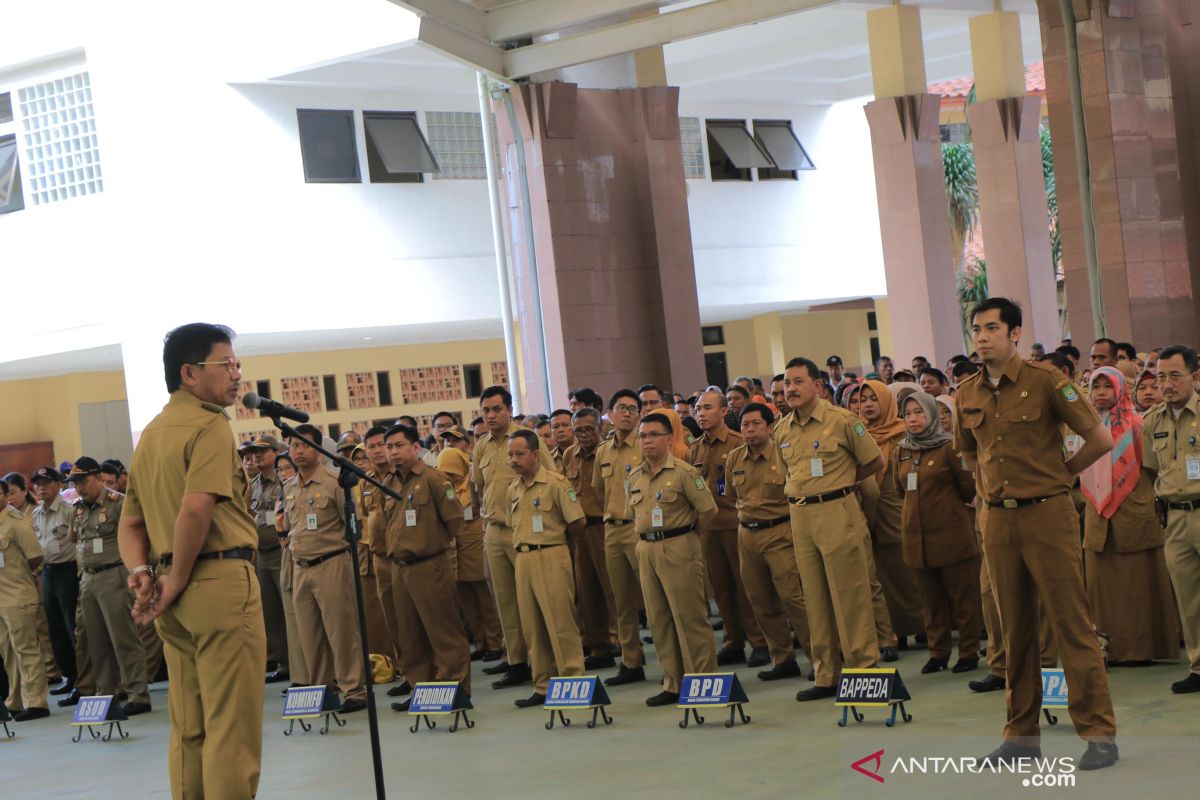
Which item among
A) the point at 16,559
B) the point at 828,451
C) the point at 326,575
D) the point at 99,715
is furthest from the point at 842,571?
the point at 16,559

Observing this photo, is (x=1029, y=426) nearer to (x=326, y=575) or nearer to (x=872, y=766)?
(x=872, y=766)

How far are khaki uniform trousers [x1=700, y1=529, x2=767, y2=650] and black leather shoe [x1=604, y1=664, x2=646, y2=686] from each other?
0.67 metres

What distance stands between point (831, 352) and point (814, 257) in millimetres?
5088

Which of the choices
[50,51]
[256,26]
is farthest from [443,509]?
[50,51]

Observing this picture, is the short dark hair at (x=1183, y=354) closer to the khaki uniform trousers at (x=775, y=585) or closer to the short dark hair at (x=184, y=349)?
the khaki uniform trousers at (x=775, y=585)

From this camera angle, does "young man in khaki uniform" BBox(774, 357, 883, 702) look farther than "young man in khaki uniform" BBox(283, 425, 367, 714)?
No

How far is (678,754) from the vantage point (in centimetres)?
715

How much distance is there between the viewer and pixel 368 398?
2472cm

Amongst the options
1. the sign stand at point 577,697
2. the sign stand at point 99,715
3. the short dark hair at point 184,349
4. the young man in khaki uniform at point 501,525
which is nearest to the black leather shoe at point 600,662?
the young man in khaki uniform at point 501,525

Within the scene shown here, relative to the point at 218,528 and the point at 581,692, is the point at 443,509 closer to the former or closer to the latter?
the point at 581,692

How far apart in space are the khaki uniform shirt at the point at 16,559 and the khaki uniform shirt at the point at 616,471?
4498mm

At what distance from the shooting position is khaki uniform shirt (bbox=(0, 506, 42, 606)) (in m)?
11.1

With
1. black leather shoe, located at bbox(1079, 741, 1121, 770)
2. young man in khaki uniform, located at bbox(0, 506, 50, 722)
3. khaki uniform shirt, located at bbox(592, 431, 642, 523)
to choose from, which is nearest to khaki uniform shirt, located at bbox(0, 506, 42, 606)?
young man in khaki uniform, located at bbox(0, 506, 50, 722)

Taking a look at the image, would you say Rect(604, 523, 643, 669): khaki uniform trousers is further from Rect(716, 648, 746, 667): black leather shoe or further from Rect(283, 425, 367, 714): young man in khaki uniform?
Rect(283, 425, 367, 714): young man in khaki uniform
